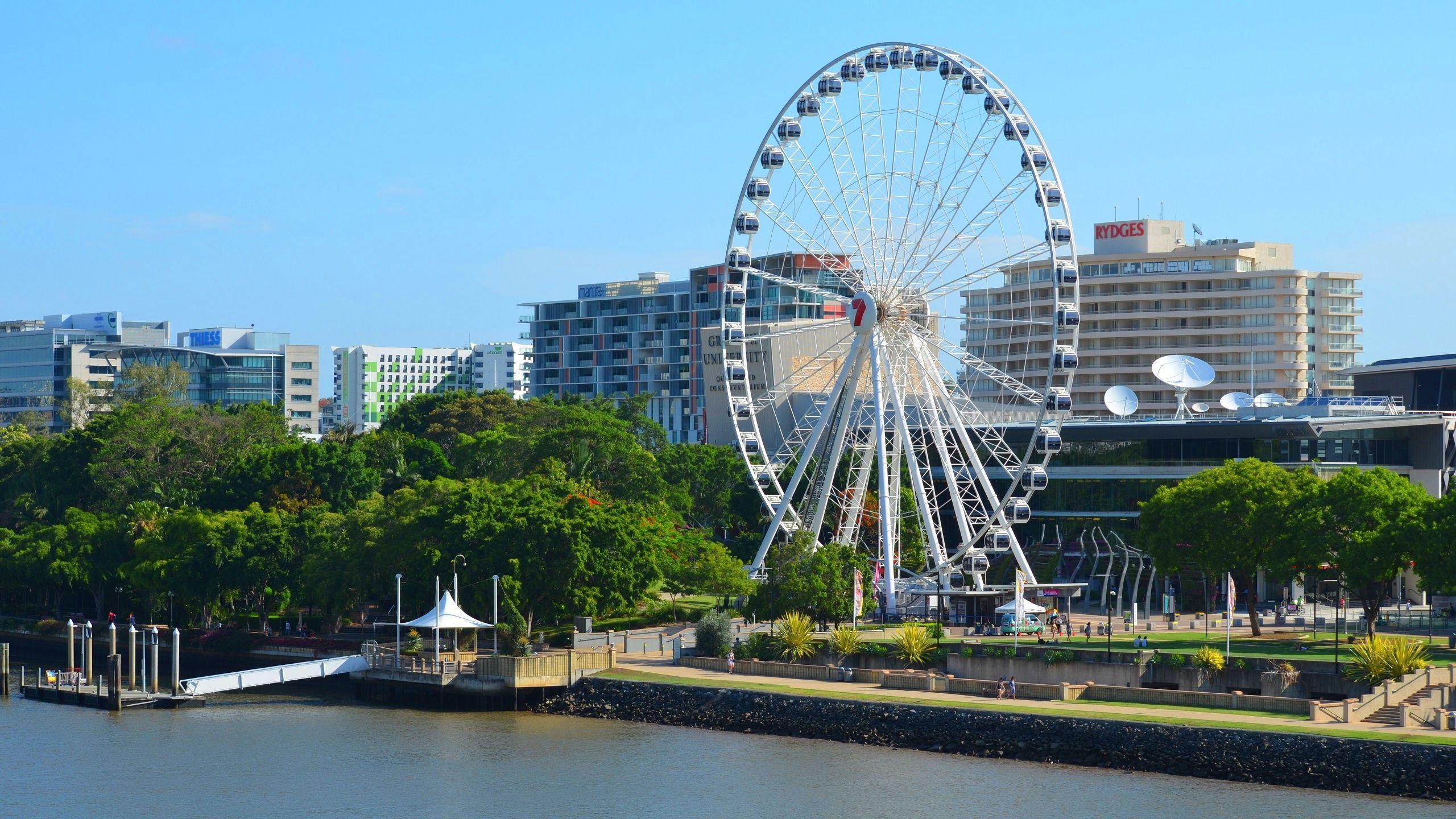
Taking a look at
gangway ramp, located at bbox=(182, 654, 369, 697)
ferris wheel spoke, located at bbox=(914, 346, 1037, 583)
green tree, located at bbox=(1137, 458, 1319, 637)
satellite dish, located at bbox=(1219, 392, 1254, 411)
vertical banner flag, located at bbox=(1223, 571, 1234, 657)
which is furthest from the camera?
satellite dish, located at bbox=(1219, 392, 1254, 411)

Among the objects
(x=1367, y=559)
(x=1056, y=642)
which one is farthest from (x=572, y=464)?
(x=1367, y=559)

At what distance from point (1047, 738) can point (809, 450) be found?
34261 mm

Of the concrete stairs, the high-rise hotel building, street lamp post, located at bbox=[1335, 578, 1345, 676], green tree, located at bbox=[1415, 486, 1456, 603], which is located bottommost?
the concrete stairs

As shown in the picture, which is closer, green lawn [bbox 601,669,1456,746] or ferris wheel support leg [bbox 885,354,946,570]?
green lawn [bbox 601,669,1456,746]

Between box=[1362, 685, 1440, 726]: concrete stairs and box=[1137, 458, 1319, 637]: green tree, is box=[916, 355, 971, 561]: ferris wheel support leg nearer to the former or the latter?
box=[1137, 458, 1319, 637]: green tree

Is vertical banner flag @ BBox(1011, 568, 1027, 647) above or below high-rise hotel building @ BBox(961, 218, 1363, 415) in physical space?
below

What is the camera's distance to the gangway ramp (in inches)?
3420

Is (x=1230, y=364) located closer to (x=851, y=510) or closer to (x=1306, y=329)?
(x=1306, y=329)

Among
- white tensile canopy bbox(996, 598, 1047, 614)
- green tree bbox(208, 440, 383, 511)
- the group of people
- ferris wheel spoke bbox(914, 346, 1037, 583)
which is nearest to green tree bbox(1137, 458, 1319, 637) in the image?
white tensile canopy bbox(996, 598, 1047, 614)

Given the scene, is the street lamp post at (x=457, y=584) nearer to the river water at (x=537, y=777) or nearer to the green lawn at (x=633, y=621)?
the green lawn at (x=633, y=621)

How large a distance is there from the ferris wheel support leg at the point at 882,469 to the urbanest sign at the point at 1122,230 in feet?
292

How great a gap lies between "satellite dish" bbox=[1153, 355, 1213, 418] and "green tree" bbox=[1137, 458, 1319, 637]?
112ft

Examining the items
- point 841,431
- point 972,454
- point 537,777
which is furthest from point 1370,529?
point 537,777

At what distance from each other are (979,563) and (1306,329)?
3733 inches
